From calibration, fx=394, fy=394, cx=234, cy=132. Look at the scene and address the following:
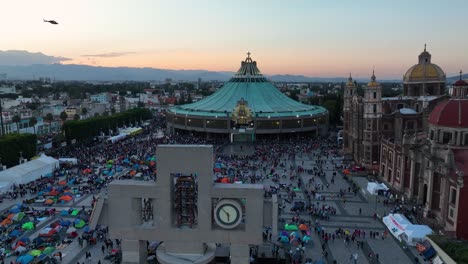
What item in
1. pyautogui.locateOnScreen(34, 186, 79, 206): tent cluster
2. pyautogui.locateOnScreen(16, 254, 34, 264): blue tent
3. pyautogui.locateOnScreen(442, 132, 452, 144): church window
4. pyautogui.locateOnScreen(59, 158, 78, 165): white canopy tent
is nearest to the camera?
pyautogui.locateOnScreen(16, 254, 34, 264): blue tent

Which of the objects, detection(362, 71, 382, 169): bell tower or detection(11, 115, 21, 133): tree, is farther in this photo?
detection(11, 115, 21, 133): tree

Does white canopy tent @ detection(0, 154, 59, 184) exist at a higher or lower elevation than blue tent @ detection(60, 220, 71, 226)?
higher

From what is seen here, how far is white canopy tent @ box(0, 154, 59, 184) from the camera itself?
4009 centimetres

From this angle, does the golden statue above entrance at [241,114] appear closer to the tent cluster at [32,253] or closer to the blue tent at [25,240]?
the blue tent at [25,240]

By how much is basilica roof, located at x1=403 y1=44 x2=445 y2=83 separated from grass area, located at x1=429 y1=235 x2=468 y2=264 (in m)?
39.8

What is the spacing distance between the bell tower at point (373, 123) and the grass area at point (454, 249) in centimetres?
2497

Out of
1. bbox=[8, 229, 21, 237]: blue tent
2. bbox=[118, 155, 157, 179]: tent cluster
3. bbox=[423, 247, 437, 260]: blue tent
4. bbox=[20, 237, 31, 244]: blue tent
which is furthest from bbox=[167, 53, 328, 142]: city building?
bbox=[423, 247, 437, 260]: blue tent

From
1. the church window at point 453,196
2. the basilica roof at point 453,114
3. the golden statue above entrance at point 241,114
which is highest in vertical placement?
the basilica roof at point 453,114

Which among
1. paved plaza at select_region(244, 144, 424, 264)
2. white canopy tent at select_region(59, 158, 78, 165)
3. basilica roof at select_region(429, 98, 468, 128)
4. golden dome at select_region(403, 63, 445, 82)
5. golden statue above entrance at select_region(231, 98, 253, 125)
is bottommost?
paved plaza at select_region(244, 144, 424, 264)

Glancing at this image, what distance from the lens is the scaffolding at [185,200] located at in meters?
18.4

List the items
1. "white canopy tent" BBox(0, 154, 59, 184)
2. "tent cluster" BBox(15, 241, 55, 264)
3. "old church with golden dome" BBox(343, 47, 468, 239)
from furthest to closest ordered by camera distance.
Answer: "white canopy tent" BBox(0, 154, 59, 184) → "old church with golden dome" BBox(343, 47, 468, 239) → "tent cluster" BBox(15, 241, 55, 264)

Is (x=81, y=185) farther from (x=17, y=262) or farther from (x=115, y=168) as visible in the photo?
(x=17, y=262)

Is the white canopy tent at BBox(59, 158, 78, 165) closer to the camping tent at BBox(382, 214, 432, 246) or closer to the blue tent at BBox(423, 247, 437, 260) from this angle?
the camping tent at BBox(382, 214, 432, 246)

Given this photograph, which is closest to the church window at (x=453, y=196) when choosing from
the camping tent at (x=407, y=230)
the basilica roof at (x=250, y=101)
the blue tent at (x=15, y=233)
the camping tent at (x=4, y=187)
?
the camping tent at (x=407, y=230)
